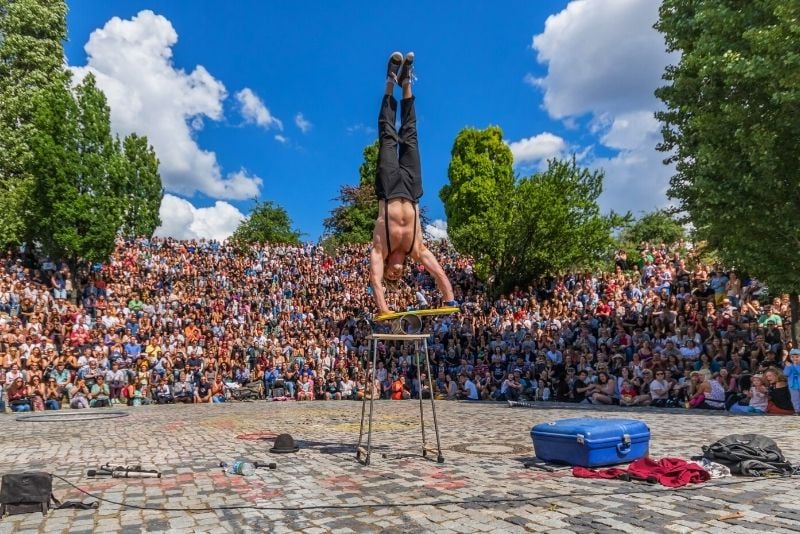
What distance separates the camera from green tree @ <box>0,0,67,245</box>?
25453 millimetres

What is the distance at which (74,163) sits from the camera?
24.3 m

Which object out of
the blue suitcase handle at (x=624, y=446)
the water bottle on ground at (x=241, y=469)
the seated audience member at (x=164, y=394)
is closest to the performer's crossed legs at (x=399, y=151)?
the water bottle on ground at (x=241, y=469)

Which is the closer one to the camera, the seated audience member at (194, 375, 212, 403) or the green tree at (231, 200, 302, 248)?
the seated audience member at (194, 375, 212, 403)

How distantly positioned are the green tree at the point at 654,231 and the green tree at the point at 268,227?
31566 mm

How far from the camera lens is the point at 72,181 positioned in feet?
79.7

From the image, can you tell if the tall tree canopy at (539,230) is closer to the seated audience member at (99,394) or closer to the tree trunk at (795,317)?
the tree trunk at (795,317)

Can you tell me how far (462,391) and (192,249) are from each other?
54.5ft

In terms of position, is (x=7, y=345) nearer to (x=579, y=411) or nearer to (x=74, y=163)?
(x=74, y=163)

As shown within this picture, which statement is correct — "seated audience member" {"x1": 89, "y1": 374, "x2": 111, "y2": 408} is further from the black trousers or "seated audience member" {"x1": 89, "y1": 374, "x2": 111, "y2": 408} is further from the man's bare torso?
the black trousers

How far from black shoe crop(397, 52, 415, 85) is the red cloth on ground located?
486 centimetres

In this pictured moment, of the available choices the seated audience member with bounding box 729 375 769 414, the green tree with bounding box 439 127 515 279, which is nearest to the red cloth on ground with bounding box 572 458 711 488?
the seated audience member with bounding box 729 375 769 414

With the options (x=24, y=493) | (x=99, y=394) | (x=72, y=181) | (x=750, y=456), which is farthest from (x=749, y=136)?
(x=72, y=181)

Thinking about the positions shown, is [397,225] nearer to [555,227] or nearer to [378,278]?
[378,278]

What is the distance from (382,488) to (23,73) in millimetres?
30593
